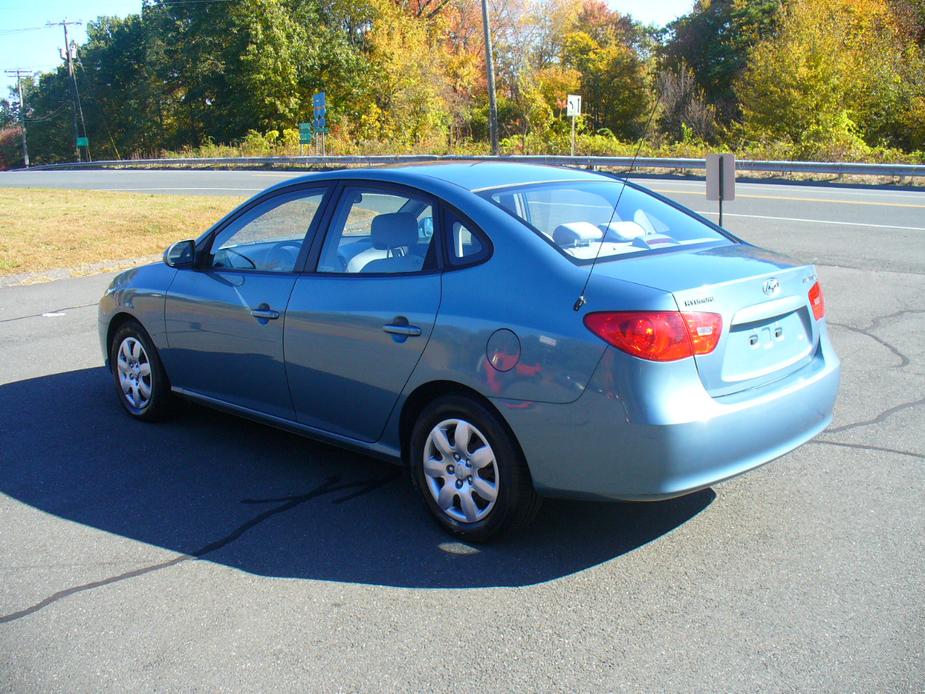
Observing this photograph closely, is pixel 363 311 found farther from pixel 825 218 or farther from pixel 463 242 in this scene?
pixel 825 218

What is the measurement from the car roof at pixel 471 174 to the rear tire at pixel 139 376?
1587mm

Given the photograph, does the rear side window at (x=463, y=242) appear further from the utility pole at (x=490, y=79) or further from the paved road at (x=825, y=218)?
the utility pole at (x=490, y=79)

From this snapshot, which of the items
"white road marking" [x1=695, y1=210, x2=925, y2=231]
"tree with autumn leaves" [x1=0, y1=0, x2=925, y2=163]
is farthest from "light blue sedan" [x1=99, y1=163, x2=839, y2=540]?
"tree with autumn leaves" [x1=0, y1=0, x2=925, y2=163]

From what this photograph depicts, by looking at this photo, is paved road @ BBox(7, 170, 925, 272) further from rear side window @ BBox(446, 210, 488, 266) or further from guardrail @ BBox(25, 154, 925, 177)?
rear side window @ BBox(446, 210, 488, 266)

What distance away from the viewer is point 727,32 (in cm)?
5681

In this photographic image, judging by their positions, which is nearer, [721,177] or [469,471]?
[469,471]

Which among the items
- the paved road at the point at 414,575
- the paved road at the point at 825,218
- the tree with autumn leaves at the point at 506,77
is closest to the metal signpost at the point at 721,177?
the paved road at the point at 825,218

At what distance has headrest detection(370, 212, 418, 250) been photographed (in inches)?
178

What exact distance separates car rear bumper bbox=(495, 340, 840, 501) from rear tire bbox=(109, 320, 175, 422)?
2.90 meters

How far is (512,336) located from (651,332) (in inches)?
22.6

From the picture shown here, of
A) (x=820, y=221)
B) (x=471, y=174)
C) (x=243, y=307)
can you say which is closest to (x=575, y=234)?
(x=471, y=174)

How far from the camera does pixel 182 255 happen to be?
5590 millimetres

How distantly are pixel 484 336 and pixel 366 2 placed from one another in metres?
60.3

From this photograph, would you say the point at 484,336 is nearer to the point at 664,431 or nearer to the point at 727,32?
the point at 664,431
